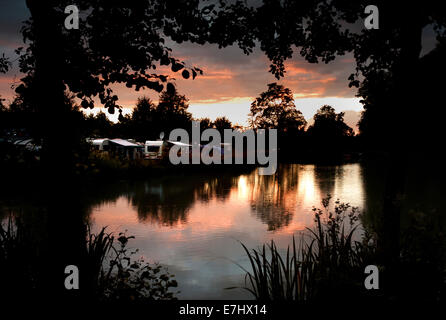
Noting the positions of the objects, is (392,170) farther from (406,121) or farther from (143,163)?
(143,163)

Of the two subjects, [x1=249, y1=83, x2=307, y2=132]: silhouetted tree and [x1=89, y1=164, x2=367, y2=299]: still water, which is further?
[x1=249, y1=83, x2=307, y2=132]: silhouetted tree

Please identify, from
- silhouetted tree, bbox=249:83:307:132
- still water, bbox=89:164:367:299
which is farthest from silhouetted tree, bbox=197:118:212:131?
still water, bbox=89:164:367:299

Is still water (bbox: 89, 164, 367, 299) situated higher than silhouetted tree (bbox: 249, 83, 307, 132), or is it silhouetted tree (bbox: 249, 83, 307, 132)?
silhouetted tree (bbox: 249, 83, 307, 132)

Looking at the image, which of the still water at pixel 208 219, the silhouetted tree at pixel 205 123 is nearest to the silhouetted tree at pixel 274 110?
the silhouetted tree at pixel 205 123

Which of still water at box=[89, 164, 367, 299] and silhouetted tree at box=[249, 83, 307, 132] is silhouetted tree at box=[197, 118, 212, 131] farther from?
still water at box=[89, 164, 367, 299]

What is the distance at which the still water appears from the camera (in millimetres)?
8070

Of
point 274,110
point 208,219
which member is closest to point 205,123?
point 274,110

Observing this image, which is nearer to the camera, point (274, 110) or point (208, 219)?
point (208, 219)

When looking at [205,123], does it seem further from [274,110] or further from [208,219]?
[208,219]

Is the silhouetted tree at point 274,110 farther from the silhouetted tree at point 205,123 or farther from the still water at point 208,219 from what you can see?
the still water at point 208,219

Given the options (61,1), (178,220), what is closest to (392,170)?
(61,1)

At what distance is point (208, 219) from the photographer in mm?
14000

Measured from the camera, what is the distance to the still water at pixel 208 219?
8.07m
